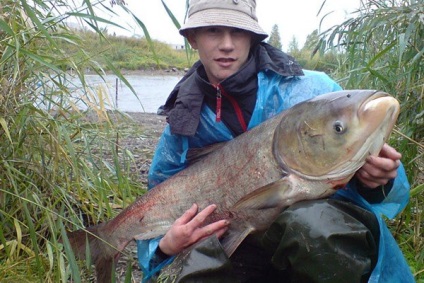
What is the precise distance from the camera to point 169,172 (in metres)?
3.35

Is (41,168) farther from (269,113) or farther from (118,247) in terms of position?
(269,113)

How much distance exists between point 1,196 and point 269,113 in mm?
1429

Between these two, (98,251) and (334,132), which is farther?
(98,251)

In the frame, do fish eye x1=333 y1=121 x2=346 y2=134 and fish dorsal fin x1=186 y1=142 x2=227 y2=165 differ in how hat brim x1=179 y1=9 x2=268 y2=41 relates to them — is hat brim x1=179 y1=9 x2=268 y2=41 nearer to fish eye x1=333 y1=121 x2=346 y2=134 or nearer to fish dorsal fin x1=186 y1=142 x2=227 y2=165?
fish dorsal fin x1=186 y1=142 x2=227 y2=165

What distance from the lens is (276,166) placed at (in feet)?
8.55

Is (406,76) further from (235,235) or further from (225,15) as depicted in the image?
(235,235)

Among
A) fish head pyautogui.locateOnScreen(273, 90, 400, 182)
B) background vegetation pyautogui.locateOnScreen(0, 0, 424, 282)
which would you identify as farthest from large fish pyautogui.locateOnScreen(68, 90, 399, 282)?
background vegetation pyautogui.locateOnScreen(0, 0, 424, 282)

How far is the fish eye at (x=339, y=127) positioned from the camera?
7.89ft

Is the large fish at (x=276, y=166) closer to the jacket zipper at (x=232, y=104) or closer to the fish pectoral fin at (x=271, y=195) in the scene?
the fish pectoral fin at (x=271, y=195)

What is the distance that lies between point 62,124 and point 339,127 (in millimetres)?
1511

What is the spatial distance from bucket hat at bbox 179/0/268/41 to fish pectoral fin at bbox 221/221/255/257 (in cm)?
92

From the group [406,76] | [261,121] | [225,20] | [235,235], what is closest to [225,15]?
[225,20]

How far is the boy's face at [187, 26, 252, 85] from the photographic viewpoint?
302 cm

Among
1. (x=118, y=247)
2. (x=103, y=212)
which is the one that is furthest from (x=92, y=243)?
(x=103, y=212)
